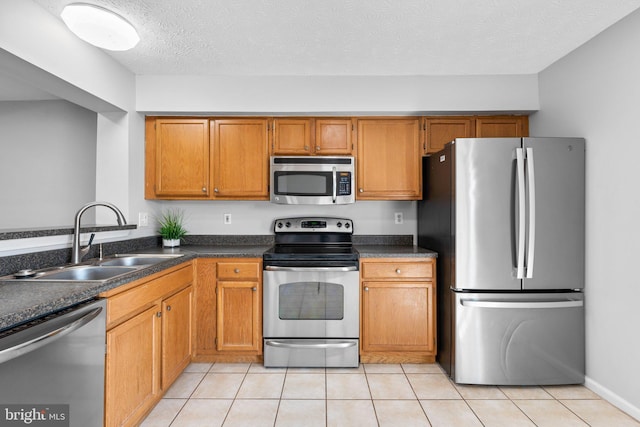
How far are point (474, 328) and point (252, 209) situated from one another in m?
2.11

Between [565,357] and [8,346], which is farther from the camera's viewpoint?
[565,357]

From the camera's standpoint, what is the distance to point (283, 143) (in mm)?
3047

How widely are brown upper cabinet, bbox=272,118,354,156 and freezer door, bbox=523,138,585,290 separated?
4.50 ft

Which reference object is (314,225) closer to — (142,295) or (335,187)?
(335,187)

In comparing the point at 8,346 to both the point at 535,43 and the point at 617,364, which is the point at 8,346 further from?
the point at 535,43

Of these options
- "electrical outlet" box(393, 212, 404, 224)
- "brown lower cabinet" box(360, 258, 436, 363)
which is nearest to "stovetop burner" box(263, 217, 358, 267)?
"electrical outlet" box(393, 212, 404, 224)

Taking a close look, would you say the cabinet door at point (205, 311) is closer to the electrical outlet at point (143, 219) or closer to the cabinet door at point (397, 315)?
the electrical outlet at point (143, 219)

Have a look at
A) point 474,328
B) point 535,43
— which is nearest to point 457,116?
point 535,43

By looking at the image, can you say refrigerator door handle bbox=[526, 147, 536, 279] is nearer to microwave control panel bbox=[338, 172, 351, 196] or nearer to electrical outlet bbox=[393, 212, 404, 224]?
electrical outlet bbox=[393, 212, 404, 224]

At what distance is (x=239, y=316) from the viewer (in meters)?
2.71

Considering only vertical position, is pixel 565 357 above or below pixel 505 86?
below

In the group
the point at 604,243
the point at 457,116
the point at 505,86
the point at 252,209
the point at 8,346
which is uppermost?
the point at 505,86

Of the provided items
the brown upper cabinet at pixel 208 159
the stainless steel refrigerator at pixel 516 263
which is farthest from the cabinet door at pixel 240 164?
the stainless steel refrigerator at pixel 516 263

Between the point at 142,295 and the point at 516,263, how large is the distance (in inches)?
90.4
